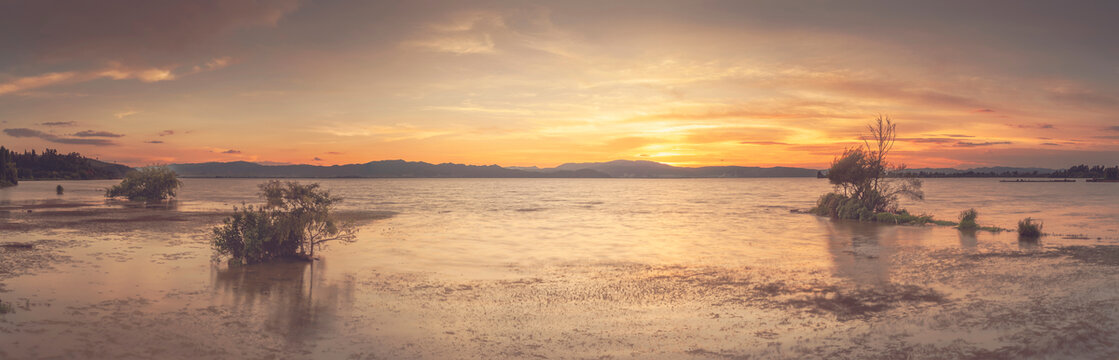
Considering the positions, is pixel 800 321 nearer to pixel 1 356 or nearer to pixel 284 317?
pixel 284 317

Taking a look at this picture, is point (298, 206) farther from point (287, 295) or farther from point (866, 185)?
point (866, 185)

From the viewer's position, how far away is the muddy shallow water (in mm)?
9875

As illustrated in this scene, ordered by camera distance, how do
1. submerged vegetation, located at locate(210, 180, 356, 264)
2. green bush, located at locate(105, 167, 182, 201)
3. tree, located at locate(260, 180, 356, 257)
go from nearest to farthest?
submerged vegetation, located at locate(210, 180, 356, 264) < tree, located at locate(260, 180, 356, 257) < green bush, located at locate(105, 167, 182, 201)

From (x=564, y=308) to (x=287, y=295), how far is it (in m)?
6.44

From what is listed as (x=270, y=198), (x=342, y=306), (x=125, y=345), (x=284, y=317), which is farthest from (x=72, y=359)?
(x=270, y=198)

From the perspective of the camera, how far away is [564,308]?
42.5ft

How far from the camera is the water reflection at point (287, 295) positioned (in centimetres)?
1127

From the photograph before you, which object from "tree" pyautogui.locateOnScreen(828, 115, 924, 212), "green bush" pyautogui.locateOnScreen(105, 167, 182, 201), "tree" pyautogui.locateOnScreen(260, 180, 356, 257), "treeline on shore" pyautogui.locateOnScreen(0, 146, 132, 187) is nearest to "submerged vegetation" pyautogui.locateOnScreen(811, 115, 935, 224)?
"tree" pyautogui.locateOnScreen(828, 115, 924, 212)

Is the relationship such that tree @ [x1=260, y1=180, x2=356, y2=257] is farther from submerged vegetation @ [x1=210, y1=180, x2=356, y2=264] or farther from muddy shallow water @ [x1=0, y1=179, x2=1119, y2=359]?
muddy shallow water @ [x1=0, y1=179, x2=1119, y2=359]

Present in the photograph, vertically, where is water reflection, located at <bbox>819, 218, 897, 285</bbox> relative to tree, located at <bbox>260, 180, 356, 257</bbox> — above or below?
below

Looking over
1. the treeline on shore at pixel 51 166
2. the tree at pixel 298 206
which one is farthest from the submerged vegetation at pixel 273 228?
the treeline on shore at pixel 51 166

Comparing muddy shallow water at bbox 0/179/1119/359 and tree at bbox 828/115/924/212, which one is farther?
tree at bbox 828/115/924/212

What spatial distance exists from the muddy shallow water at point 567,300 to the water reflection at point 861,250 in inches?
5.7

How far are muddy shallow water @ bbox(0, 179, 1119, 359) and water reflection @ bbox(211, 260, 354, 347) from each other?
8 cm
